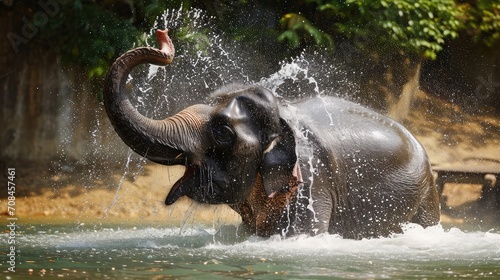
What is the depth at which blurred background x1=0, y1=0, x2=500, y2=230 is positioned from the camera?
42.5ft

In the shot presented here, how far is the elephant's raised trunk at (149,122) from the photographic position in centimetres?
659

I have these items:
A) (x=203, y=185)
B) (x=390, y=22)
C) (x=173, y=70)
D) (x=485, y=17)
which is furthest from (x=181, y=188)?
(x=485, y=17)

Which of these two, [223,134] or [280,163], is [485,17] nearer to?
[280,163]

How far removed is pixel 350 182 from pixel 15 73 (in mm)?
7297

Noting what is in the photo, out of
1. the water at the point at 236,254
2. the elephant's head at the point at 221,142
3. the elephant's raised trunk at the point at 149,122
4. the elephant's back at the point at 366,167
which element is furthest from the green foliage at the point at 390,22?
the elephant's raised trunk at the point at 149,122

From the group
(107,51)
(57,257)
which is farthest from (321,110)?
(107,51)

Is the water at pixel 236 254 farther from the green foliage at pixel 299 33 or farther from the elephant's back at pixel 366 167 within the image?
the green foliage at pixel 299 33

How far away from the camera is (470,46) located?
57.9 ft

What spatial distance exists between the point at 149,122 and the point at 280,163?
1.14 metres

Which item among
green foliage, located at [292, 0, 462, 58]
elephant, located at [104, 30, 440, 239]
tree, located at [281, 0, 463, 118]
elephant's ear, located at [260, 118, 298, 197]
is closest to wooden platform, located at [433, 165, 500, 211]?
tree, located at [281, 0, 463, 118]

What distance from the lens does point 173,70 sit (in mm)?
13531

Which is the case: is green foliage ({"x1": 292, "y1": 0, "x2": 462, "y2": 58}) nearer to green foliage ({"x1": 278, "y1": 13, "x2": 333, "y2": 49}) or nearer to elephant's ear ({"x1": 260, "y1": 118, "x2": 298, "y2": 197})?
green foliage ({"x1": 278, "y1": 13, "x2": 333, "y2": 49})

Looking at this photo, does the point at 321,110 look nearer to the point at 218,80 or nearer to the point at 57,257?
the point at 57,257

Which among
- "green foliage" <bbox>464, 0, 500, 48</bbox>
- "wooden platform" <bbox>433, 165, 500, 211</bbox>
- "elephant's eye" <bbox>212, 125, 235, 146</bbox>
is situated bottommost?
"elephant's eye" <bbox>212, 125, 235, 146</bbox>
